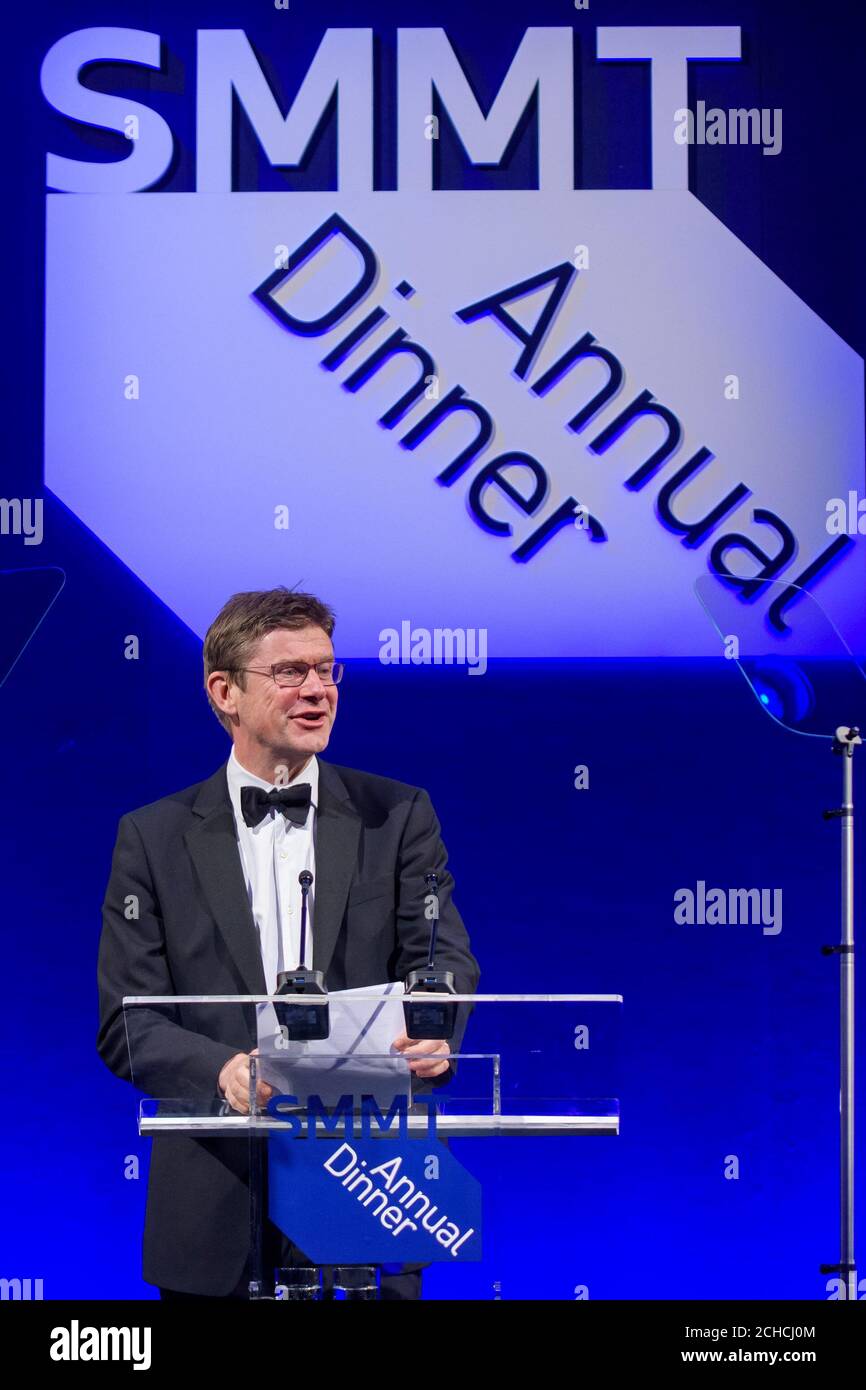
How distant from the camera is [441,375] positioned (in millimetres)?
5320

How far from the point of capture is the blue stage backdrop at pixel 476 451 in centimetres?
529

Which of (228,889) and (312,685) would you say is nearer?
(228,889)

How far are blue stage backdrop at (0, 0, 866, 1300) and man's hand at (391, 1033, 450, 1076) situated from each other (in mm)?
2227

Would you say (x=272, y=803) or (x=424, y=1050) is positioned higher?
(x=272, y=803)

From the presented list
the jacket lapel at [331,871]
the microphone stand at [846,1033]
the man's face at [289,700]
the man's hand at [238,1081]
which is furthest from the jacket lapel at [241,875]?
the microphone stand at [846,1033]

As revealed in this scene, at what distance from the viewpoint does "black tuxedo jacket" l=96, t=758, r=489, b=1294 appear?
141 inches

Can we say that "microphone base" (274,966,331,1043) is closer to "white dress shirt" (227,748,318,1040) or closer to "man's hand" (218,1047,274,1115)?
Answer: "man's hand" (218,1047,274,1115)

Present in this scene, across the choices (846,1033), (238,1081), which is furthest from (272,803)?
(846,1033)

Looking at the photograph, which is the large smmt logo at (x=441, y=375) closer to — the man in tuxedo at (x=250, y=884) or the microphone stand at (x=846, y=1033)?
the microphone stand at (x=846, y=1033)

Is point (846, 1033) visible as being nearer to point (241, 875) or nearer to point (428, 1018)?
point (241, 875)

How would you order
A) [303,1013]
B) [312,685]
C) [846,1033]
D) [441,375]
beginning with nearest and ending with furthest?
[303,1013] < [312,685] < [846,1033] < [441,375]

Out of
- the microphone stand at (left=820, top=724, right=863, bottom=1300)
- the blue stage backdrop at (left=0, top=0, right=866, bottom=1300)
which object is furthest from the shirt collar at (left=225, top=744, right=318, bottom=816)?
the microphone stand at (left=820, top=724, right=863, bottom=1300)

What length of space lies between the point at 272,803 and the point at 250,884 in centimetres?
18

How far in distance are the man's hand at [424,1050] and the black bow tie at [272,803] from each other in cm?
107
